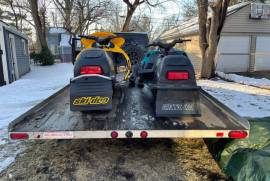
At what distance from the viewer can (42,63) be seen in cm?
2264

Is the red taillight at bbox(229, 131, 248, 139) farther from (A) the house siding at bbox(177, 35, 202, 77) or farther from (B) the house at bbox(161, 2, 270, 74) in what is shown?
(A) the house siding at bbox(177, 35, 202, 77)

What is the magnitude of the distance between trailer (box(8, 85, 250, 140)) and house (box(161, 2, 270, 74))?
13052 millimetres

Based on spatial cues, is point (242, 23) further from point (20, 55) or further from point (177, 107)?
point (177, 107)

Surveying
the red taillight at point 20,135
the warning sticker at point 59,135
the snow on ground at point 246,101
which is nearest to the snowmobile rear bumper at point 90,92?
the warning sticker at point 59,135

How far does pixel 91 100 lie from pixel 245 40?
1527cm

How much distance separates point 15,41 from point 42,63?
8963 millimetres

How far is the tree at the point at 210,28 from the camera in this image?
10820 mm

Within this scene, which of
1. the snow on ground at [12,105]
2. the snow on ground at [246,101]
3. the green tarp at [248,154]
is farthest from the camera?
the snow on ground at [246,101]

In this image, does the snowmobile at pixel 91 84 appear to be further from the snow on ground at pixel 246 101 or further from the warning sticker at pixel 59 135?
the snow on ground at pixel 246 101

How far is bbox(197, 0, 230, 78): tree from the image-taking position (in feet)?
35.5

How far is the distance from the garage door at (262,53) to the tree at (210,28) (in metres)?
5.99

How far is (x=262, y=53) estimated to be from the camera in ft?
53.9

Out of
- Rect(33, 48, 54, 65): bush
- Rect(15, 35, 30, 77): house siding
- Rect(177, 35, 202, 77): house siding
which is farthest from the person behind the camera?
Rect(33, 48, 54, 65): bush

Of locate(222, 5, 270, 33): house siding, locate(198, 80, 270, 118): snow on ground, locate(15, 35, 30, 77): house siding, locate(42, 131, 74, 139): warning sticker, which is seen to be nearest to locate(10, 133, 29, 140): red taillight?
locate(42, 131, 74, 139): warning sticker
